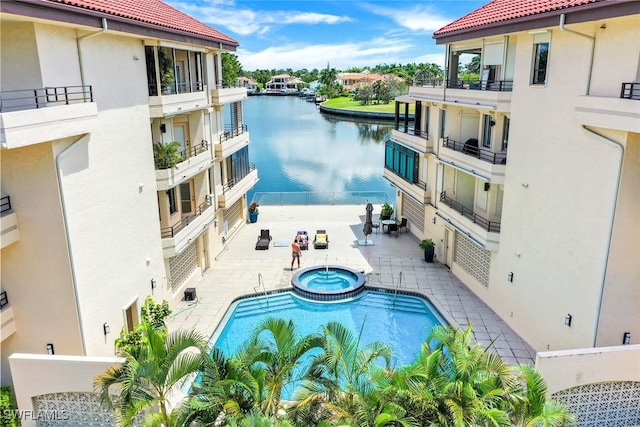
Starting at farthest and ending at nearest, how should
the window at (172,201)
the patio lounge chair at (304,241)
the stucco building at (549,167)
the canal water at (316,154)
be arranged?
the canal water at (316,154) → the patio lounge chair at (304,241) → the window at (172,201) → the stucco building at (549,167)

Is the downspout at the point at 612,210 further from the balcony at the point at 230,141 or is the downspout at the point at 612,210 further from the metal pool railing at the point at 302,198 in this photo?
the metal pool railing at the point at 302,198

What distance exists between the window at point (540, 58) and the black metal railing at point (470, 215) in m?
5.45

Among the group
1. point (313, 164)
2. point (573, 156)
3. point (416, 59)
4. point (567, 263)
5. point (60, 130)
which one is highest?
point (416, 59)

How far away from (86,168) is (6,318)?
4542mm

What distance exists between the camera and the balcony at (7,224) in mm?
11328

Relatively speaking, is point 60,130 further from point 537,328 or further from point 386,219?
point 386,219

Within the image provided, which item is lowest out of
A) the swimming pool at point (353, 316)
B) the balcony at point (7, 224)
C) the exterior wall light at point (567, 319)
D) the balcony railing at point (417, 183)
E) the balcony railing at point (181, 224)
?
A: the swimming pool at point (353, 316)

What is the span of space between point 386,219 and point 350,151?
38.8m

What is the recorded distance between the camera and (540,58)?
48.1 ft

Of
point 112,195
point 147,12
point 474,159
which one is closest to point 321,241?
point 474,159

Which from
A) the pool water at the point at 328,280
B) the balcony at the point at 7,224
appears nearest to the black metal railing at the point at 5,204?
the balcony at the point at 7,224

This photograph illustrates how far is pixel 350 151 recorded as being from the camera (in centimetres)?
6694

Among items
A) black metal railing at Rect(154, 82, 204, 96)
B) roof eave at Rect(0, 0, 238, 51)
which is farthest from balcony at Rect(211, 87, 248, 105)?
roof eave at Rect(0, 0, 238, 51)

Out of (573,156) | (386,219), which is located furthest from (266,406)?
(386,219)
